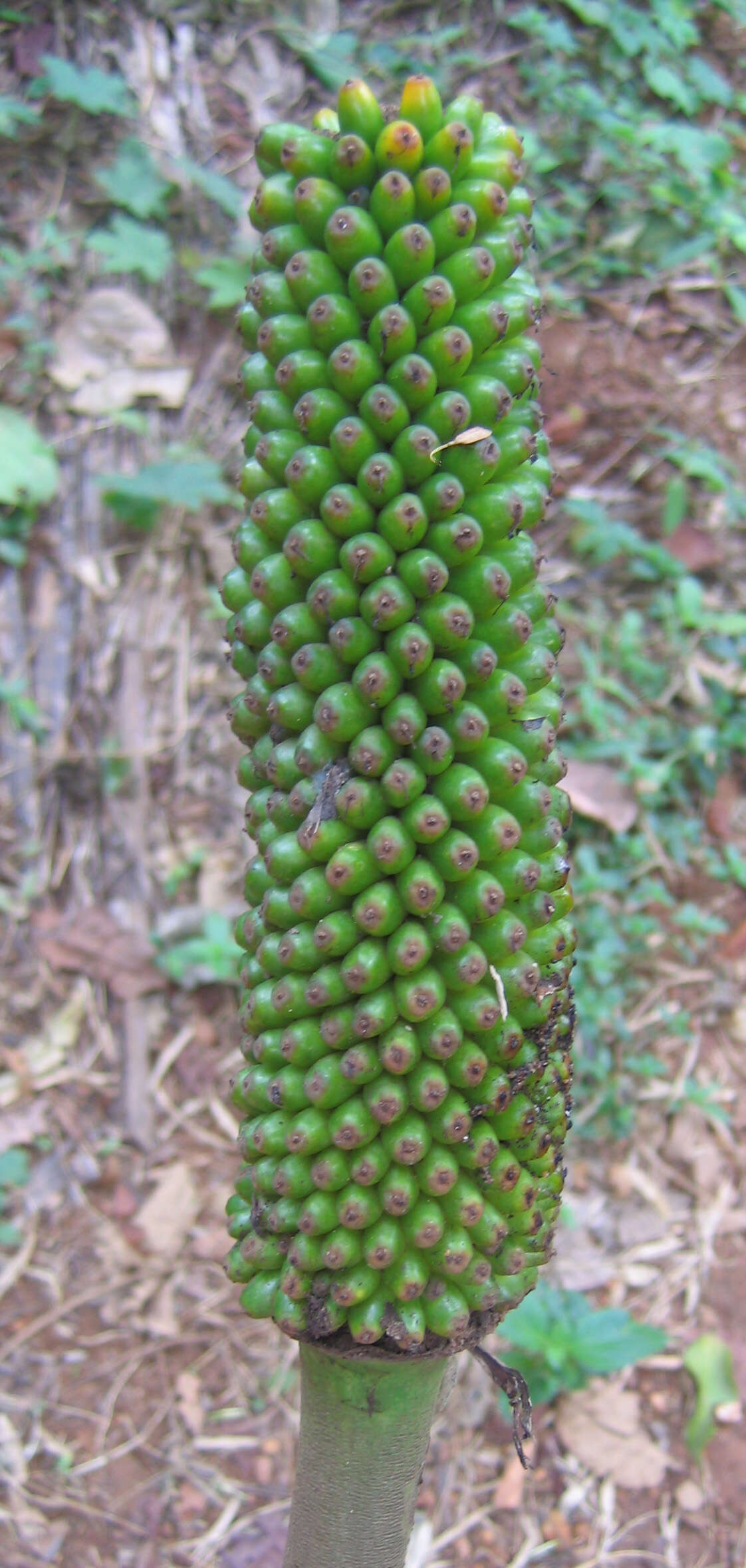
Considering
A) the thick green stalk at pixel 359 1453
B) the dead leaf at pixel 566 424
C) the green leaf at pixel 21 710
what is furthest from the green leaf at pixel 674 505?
the thick green stalk at pixel 359 1453

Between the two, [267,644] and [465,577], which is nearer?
[465,577]

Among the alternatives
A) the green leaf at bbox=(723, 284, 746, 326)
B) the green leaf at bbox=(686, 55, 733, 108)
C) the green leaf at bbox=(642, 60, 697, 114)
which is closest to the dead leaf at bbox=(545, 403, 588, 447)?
the green leaf at bbox=(723, 284, 746, 326)

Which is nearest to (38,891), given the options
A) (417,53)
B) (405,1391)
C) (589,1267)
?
(589,1267)

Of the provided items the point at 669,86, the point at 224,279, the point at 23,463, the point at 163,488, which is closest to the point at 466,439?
the point at 163,488

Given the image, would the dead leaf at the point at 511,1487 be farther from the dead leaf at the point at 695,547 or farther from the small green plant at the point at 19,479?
the dead leaf at the point at 695,547

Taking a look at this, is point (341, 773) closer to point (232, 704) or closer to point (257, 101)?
point (232, 704)

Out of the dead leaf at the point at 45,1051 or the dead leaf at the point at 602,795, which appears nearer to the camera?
the dead leaf at the point at 45,1051
